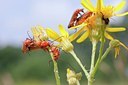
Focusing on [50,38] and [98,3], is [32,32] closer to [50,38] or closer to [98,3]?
[50,38]

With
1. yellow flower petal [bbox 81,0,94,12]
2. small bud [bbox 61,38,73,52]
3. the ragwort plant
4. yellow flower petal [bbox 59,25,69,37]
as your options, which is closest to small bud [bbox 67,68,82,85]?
the ragwort plant

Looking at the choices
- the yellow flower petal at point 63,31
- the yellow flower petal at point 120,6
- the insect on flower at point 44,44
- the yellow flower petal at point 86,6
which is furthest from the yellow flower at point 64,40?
the yellow flower petal at point 120,6

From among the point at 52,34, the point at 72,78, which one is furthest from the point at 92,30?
the point at 72,78

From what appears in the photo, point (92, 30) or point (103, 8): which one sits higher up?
point (103, 8)

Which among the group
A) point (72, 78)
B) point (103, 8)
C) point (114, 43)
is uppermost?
point (103, 8)

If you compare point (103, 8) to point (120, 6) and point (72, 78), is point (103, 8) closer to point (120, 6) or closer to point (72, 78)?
point (120, 6)

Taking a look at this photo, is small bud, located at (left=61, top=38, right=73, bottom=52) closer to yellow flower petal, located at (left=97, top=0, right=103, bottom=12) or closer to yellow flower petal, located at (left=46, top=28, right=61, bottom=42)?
yellow flower petal, located at (left=46, top=28, right=61, bottom=42)

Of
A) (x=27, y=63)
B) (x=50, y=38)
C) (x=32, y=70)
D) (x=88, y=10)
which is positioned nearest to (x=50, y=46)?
(x=50, y=38)

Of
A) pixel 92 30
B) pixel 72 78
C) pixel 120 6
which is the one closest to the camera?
pixel 72 78

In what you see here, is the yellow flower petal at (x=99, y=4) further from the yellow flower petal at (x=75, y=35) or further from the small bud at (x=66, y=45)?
the small bud at (x=66, y=45)
